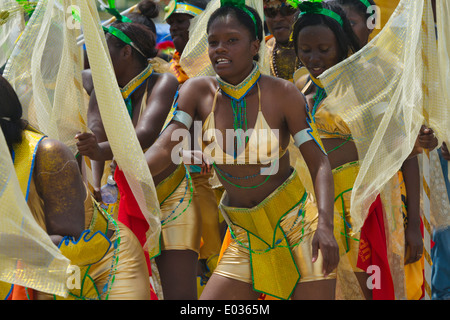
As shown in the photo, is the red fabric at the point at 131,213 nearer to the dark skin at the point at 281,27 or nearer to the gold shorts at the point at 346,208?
the gold shorts at the point at 346,208

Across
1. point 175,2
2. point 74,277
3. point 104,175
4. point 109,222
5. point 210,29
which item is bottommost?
point 74,277

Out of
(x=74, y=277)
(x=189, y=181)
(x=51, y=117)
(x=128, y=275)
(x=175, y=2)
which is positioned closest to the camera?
(x=74, y=277)

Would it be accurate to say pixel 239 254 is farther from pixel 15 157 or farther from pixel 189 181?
pixel 15 157

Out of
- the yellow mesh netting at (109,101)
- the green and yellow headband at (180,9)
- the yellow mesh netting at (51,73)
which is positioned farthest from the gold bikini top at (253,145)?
the green and yellow headband at (180,9)

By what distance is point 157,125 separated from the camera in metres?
4.61

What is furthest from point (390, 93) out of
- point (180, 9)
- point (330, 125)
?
point (180, 9)

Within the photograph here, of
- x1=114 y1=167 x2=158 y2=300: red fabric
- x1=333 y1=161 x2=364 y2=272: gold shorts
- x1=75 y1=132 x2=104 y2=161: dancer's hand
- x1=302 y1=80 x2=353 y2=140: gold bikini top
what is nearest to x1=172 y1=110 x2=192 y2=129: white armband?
x1=75 y1=132 x2=104 y2=161: dancer's hand

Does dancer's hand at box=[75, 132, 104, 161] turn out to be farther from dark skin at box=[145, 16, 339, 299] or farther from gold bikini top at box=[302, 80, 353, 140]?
gold bikini top at box=[302, 80, 353, 140]

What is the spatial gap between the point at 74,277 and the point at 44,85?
137cm

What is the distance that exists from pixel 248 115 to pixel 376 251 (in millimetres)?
1179

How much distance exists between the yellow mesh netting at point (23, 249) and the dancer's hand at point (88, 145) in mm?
911

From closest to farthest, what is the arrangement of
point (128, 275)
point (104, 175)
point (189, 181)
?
point (128, 275) < point (189, 181) < point (104, 175)

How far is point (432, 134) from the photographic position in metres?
4.23

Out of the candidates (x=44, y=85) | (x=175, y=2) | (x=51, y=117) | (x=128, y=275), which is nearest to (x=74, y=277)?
(x=128, y=275)
